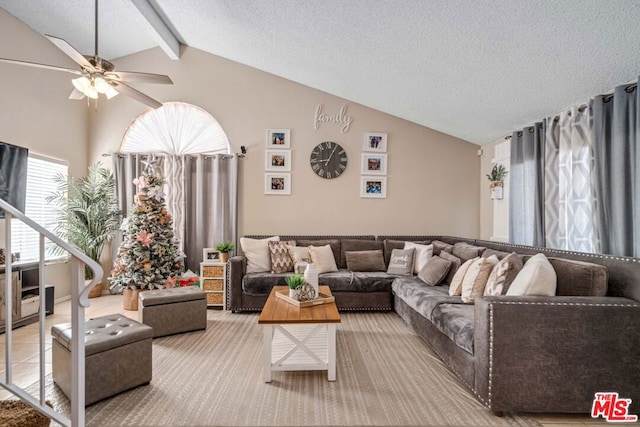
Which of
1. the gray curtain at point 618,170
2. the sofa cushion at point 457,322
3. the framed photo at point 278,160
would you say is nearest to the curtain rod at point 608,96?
the gray curtain at point 618,170

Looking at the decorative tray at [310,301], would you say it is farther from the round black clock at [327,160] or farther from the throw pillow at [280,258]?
the round black clock at [327,160]

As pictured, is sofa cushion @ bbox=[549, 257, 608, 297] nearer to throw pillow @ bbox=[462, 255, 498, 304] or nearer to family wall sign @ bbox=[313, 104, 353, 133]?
throw pillow @ bbox=[462, 255, 498, 304]

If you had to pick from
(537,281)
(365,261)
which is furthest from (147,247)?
(537,281)

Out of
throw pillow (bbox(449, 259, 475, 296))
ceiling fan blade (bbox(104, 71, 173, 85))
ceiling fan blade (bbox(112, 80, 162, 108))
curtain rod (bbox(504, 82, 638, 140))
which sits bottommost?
throw pillow (bbox(449, 259, 475, 296))

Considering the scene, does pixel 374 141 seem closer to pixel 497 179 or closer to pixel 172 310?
pixel 497 179

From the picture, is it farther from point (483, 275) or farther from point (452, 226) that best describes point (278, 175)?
point (483, 275)

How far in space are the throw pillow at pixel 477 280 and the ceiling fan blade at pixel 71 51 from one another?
11.8 feet

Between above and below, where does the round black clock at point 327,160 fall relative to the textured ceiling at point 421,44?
below

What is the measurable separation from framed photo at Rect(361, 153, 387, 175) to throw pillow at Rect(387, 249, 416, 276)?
1367 millimetres

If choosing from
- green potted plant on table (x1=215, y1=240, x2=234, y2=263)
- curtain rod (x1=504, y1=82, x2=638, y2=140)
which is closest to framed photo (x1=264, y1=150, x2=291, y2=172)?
green potted plant on table (x1=215, y1=240, x2=234, y2=263)

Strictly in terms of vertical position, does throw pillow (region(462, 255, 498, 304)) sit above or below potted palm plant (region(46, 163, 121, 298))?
below

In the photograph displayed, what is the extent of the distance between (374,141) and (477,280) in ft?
9.50

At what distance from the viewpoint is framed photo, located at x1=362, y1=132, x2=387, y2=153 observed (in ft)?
16.6

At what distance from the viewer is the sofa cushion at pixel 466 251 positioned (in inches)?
140
